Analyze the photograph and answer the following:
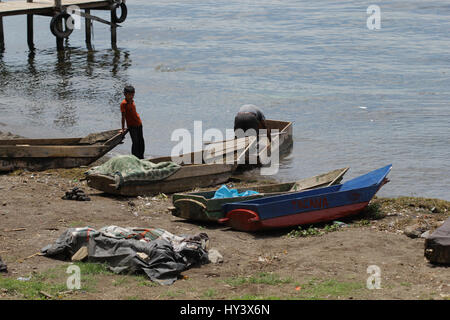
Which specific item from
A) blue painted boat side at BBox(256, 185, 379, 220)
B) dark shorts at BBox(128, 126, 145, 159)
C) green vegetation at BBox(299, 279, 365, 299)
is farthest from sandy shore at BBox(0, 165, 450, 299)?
dark shorts at BBox(128, 126, 145, 159)

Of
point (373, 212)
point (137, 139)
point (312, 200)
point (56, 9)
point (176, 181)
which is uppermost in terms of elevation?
point (56, 9)

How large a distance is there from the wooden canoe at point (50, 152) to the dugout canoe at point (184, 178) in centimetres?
151

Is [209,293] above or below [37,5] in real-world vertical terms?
below

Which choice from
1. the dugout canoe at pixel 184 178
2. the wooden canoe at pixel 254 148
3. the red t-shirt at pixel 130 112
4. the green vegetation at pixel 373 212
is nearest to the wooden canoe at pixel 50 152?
the red t-shirt at pixel 130 112

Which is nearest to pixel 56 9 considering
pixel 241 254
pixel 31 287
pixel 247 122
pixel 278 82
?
pixel 278 82

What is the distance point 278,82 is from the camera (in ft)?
90.9

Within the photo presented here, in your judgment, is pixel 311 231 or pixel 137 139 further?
pixel 137 139

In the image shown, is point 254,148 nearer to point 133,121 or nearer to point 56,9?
point 133,121

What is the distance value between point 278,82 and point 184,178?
623 inches

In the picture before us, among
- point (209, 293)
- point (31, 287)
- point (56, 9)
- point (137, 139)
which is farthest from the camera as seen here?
point (56, 9)

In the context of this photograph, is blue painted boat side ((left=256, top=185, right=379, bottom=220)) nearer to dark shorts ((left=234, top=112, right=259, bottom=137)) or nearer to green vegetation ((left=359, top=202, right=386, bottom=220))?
green vegetation ((left=359, top=202, right=386, bottom=220))

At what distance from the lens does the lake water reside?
18328 mm

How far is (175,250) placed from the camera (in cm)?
827
